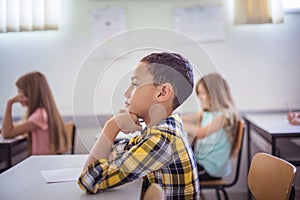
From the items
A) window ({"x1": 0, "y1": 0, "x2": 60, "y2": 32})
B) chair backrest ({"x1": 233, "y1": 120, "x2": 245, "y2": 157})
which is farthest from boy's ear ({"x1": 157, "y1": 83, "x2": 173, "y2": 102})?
window ({"x1": 0, "y1": 0, "x2": 60, "y2": 32})

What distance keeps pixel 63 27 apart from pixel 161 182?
2.02 m

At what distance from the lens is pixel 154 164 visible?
911mm

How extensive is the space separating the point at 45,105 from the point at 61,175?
3.61 ft

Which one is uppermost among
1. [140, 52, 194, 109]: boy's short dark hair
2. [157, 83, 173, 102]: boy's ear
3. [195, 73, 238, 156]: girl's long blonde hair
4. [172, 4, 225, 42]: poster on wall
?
[172, 4, 225, 42]: poster on wall

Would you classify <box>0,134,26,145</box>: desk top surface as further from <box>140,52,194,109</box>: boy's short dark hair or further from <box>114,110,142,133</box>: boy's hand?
<box>140,52,194,109</box>: boy's short dark hair

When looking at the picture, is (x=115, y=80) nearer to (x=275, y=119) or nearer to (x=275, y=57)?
(x=275, y=119)

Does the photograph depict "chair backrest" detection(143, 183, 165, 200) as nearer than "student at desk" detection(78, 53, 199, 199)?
Yes

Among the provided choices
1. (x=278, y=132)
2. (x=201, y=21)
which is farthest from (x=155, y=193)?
(x=201, y=21)

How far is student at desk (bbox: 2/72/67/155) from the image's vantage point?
2.12m

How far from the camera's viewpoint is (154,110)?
911 millimetres

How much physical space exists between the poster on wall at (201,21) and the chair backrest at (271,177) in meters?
1.51

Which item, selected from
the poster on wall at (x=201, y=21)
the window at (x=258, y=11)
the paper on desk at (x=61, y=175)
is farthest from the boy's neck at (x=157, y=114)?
the window at (x=258, y=11)

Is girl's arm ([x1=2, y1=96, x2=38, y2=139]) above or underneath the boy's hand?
underneath

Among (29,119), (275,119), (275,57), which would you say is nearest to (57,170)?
(29,119)
